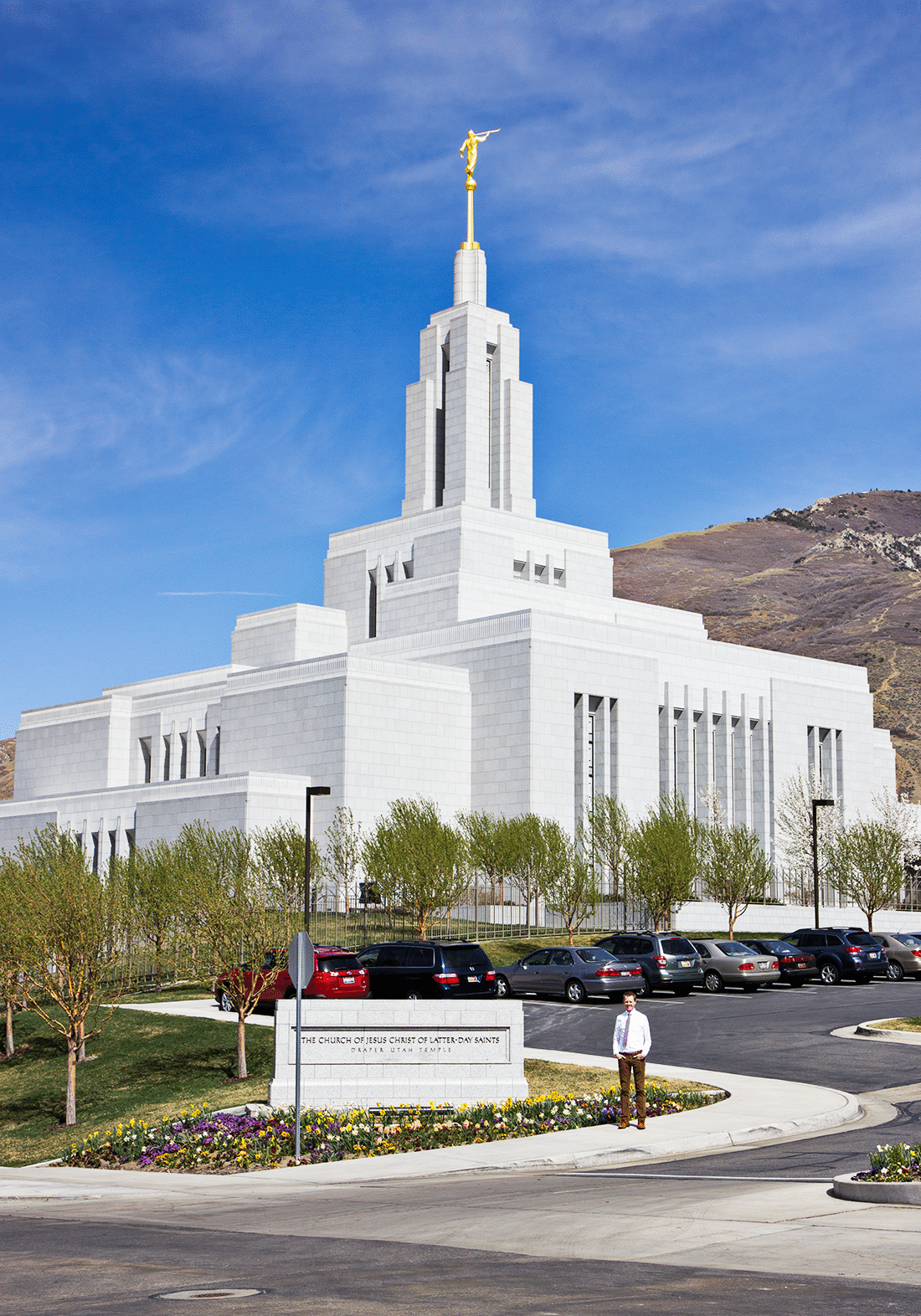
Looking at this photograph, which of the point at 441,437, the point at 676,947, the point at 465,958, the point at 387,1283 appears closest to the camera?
the point at 387,1283

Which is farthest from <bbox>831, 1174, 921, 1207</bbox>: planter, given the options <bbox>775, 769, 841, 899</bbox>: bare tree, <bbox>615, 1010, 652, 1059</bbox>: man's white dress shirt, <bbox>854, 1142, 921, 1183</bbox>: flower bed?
<bbox>775, 769, 841, 899</bbox>: bare tree

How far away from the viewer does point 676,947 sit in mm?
35312

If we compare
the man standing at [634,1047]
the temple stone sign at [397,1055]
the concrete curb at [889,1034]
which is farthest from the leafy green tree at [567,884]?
the man standing at [634,1047]

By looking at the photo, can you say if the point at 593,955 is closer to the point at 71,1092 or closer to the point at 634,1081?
the point at 71,1092

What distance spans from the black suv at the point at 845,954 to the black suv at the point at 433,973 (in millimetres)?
12406

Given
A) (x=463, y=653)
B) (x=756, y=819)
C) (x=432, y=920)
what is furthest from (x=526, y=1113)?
(x=756, y=819)

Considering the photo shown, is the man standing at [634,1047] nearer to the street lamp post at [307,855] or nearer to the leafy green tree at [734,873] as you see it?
the street lamp post at [307,855]

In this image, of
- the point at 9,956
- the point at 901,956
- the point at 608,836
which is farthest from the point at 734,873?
the point at 9,956

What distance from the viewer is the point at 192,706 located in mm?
74000

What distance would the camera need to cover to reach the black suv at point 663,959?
113ft

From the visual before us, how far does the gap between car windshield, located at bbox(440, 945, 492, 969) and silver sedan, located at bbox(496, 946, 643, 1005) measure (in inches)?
120

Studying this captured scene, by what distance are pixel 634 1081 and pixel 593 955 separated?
1548 cm

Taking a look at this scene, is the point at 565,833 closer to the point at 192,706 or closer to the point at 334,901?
the point at 334,901

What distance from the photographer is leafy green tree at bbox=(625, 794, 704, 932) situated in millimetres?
50406
